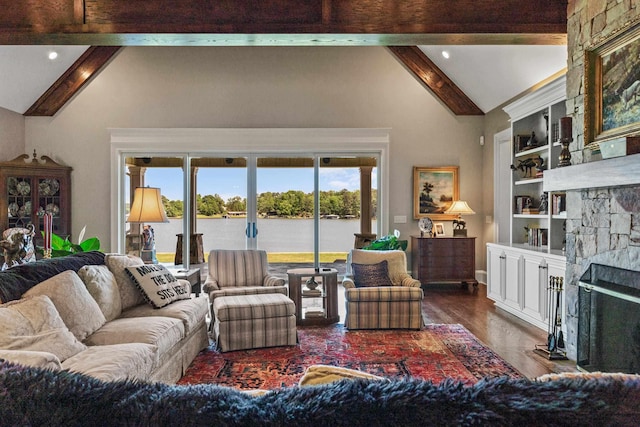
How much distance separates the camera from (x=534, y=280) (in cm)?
471

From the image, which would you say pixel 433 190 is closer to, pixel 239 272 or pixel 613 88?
pixel 239 272

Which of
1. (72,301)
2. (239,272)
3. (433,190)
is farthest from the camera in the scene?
(433,190)

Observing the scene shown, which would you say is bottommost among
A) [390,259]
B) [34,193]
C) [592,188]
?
[390,259]

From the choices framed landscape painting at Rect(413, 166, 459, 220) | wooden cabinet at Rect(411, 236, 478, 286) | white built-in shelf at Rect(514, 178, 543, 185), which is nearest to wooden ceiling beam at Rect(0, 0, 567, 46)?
white built-in shelf at Rect(514, 178, 543, 185)

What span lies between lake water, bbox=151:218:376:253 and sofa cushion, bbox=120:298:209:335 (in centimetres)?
333

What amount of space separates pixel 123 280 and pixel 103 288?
35cm

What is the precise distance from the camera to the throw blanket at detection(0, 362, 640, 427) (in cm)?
79

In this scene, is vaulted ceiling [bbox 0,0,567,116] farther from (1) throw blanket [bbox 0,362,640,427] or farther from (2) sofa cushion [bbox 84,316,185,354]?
(1) throw blanket [bbox 0,362,640,427]

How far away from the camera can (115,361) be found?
2.29 meters

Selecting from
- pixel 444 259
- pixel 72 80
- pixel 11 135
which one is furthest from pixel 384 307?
pixel 11 135

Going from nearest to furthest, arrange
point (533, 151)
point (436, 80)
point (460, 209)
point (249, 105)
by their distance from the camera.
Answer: point (533, 151), point (460, 209), point (436, 80), point (249, 105)

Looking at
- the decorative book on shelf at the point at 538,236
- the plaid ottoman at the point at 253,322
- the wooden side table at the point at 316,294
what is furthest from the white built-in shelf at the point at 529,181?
the plaid ottoman at the point at 253,322

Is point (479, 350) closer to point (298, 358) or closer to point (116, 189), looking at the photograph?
point (298, 358)

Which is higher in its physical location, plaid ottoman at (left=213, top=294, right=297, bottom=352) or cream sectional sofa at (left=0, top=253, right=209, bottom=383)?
cream sectional sofa at (left=0, top=253, right=209, bottom=383)
